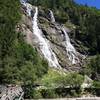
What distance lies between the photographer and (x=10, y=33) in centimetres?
8206

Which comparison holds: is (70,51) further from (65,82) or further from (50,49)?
(65,82)

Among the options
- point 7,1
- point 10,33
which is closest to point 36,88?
point 10,33

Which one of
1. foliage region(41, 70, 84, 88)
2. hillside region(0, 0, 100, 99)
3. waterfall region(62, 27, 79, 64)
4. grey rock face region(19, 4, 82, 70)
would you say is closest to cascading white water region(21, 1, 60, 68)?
hillside region(0, 0, 100, 99)

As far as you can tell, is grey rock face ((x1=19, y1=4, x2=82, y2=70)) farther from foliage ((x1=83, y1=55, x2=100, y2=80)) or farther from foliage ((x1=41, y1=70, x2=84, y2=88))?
foliage ((x1=41, y1=70, x2=84, y2=88))

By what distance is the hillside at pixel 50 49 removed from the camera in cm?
6850

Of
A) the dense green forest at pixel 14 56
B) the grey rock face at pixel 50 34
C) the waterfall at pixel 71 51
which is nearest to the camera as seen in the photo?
the dense green forest at pixel 14 56

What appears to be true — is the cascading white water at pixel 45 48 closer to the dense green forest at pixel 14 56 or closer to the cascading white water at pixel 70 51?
the cascading white water at pixel 70 51

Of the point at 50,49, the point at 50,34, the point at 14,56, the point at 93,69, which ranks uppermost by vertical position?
the point at 50,34

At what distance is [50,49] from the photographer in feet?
326

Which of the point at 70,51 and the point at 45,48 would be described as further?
the point at 70,51

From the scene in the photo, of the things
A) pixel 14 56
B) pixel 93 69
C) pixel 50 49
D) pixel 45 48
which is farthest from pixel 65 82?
pixel 50 49

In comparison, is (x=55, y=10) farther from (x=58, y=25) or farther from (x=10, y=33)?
(x=10, y=33)

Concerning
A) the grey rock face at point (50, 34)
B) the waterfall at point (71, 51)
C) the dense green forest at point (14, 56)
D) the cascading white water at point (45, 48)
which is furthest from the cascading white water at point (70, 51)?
the dense green forest at point (14, 56)

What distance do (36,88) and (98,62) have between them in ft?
105
